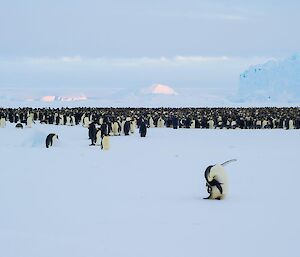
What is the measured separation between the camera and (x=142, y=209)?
6496mm

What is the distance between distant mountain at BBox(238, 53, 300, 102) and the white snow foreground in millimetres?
69090

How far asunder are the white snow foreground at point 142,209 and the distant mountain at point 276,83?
6909 cm

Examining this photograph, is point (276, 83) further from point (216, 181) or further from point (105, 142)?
point (216, 181)

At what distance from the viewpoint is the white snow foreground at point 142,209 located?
15.9 feet

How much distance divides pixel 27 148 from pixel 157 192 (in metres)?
7.83

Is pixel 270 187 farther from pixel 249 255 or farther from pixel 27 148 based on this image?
pixel 27 148

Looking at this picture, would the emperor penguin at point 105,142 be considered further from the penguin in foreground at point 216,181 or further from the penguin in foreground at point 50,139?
the penguin in foreground at point 216,181

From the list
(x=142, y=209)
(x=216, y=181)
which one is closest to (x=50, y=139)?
(x=216, y=181)

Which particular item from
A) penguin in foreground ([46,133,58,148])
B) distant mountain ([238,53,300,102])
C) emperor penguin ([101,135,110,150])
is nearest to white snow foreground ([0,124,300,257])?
emperor penguin ([101,135,110,150])

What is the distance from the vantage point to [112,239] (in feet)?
16.6

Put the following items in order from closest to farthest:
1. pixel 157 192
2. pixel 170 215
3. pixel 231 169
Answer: pixel 170 215 < pixel 157 192 < pixel 231 169

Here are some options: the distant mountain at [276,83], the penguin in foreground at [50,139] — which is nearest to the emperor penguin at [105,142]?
the penguin in foreground at [50,139]

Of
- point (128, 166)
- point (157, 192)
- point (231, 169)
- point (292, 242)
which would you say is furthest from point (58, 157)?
point (292, 242)

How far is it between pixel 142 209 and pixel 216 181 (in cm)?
113
